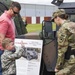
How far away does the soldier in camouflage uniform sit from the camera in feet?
18.2

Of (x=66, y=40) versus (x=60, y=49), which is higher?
(x=66, y=40)

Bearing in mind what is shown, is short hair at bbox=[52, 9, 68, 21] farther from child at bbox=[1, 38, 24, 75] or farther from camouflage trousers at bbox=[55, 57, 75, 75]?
child at bbox=[1, 38, 24, 75]

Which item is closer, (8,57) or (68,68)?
(68,68)

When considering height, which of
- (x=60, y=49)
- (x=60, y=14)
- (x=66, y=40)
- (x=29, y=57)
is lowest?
(x=29, y=57)

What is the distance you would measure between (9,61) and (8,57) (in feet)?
0.31

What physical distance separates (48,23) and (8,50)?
Result: 79 cm

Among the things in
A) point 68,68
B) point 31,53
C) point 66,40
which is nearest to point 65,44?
point 66,40

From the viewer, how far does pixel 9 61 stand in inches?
242

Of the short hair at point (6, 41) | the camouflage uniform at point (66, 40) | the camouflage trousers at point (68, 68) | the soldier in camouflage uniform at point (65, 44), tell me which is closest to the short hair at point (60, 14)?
the soldier in camouflage uniform at point (65, 44)

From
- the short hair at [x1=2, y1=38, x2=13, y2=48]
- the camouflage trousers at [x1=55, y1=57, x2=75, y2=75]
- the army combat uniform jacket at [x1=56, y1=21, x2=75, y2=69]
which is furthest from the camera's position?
the short hair at [x1=2, y1=38, x2=13, y2=48]

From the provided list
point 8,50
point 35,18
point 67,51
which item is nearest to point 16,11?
point 8,50

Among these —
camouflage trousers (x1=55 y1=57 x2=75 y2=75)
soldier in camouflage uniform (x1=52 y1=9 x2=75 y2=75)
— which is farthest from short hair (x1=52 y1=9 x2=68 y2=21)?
camouflage trousers (x1=55 y1=57 x2=75 y2=75)

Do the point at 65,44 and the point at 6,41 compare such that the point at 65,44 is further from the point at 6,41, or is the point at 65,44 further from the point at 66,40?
the point at 6,41

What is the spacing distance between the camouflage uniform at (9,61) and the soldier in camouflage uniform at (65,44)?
739 mm
